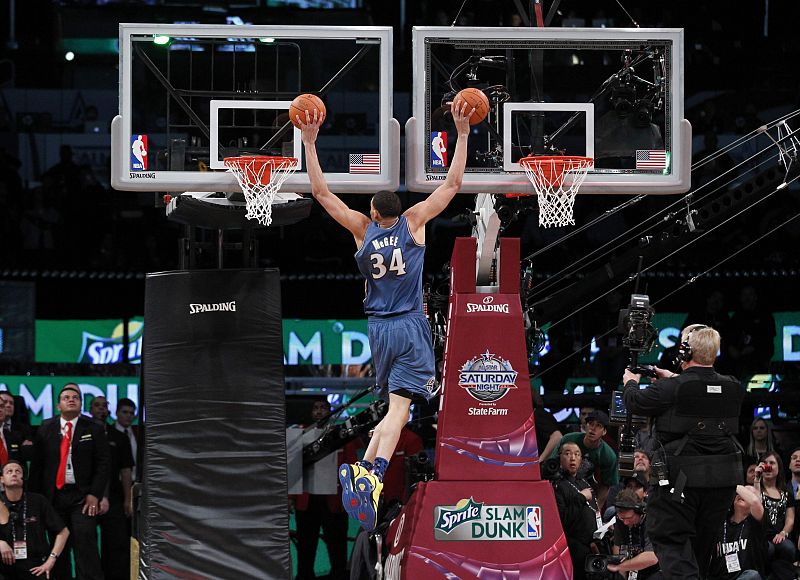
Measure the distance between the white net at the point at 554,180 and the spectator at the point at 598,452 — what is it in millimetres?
3876

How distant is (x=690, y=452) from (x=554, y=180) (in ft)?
7.28

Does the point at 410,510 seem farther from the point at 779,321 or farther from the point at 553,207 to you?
the point at 779,321

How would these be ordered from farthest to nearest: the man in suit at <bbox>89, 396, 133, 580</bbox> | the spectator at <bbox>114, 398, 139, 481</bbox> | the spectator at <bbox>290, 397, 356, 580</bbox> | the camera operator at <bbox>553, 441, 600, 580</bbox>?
1. the spectator at <bbox>114, 398, 139, 481</bbox>
2. the spectator at <bbox>290, 397, 356, 580</bbox>
3. the man in suit at <bbox>89, 396, 133, 580</bbox>
4. the camera operator at <bbox>553, 441, 600, 580</bbox>

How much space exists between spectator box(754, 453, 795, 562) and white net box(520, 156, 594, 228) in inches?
172

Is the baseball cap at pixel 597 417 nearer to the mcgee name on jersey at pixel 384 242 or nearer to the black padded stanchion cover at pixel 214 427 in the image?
the black padded stanchion cover at pixel 214 427

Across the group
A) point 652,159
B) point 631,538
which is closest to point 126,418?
point 631,538

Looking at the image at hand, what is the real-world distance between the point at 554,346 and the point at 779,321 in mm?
2991

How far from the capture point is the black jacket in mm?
13734

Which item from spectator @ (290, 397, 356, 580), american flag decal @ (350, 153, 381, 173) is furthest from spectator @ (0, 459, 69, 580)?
american flag decal @ (350, 153, 381, 173)

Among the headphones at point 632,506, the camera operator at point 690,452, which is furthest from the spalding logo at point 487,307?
the headphones at point 632,506

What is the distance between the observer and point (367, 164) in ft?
33.2

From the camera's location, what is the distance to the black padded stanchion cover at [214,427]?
1055 cm

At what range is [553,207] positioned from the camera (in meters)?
9.93

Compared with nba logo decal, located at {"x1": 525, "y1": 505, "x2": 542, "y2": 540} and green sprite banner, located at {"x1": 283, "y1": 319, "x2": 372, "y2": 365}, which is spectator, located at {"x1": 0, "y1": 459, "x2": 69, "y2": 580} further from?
nba logo decal, located at {"x1": 525, "y1": 505, "x2": 542, "y2": 540}
